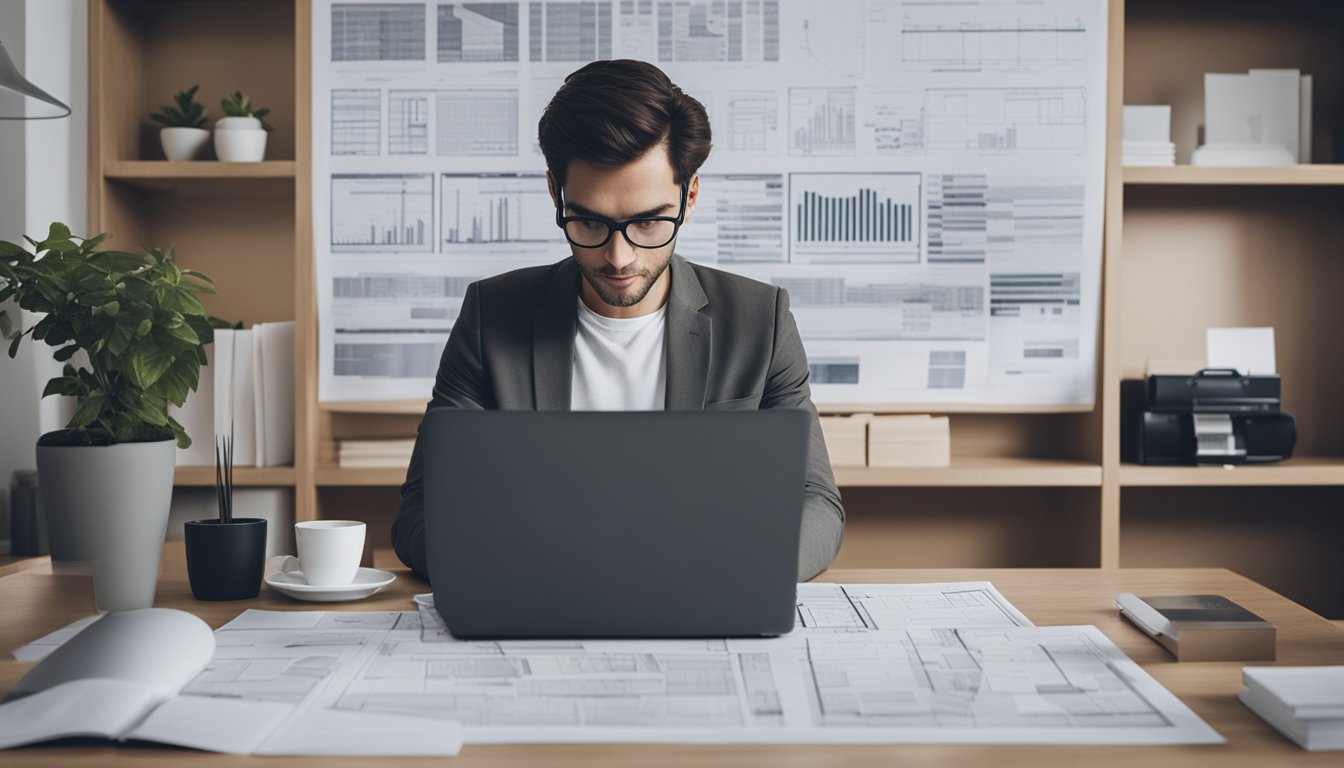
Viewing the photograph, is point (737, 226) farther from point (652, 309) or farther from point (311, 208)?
point (311, 208)

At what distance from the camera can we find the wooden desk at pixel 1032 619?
0.74 meters

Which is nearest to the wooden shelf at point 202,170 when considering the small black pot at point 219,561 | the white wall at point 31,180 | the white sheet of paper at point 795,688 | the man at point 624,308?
the white wall at point 31,180

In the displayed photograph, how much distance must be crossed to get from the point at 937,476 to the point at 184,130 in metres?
1.97

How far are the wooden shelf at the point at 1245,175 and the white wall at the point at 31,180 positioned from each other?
245 centimetres

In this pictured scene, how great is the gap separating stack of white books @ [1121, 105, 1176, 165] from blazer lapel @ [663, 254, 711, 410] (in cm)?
137

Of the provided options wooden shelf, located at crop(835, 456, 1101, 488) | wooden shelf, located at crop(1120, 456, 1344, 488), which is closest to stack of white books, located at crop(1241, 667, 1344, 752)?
wooden shelf, located at crop(835, 456, 1101, 488)

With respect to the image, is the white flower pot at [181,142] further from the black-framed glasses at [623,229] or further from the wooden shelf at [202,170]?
the black-framed glasses at [623,229]

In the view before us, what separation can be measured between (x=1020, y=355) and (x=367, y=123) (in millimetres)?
1659

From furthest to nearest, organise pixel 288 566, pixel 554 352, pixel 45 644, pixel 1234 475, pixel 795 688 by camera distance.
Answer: pixel 1234 475 < pixel 554 352 < pixel 288 566 < pixel 45 644 < pixel 795 688

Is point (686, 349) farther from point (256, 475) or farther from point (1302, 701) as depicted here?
point (256, 475)

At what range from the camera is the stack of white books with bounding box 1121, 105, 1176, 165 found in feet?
8.57

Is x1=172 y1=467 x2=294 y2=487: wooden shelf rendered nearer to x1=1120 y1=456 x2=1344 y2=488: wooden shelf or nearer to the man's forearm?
the man's forearm

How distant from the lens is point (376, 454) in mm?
2598

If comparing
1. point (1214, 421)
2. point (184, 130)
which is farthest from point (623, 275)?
point (1214, 421)
